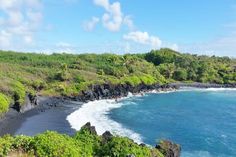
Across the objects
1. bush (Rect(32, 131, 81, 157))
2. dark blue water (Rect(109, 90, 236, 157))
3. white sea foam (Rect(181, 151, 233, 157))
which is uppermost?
bush (Rect(32, 131, 81, 157))

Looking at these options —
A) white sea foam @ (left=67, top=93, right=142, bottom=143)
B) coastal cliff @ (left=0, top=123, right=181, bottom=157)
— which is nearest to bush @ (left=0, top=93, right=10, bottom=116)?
white sea foam @ (left=67, top=93, right=142, bottom=143)

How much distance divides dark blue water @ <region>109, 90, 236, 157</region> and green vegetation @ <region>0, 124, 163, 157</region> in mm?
23476

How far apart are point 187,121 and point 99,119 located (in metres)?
20.2

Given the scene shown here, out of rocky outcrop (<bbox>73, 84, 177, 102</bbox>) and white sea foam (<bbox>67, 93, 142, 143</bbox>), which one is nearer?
white sea foam (<bbox>67, 93, 142, 143</bbox>)

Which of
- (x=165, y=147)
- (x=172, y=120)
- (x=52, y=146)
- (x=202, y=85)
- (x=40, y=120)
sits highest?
(x=202, y=85)

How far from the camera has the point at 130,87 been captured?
→ 152500 mm

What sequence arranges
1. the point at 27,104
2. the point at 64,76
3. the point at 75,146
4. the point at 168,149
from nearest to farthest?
the point at 75,146, the point at 168,149, the point at 27,104, the point at 64,76

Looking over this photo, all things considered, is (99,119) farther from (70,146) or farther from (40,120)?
(70,146)

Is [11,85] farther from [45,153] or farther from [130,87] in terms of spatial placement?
[45,153]

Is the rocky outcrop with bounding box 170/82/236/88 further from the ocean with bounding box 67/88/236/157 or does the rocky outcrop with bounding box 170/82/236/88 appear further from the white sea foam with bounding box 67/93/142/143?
the white sea foam with bounding box 67/93/142/143

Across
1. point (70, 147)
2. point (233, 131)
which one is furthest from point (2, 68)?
point (70, 147)

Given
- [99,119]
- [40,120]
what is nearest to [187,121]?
[99,119]

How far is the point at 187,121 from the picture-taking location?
310 ft

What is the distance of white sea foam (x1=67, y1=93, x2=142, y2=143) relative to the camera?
252 ft
